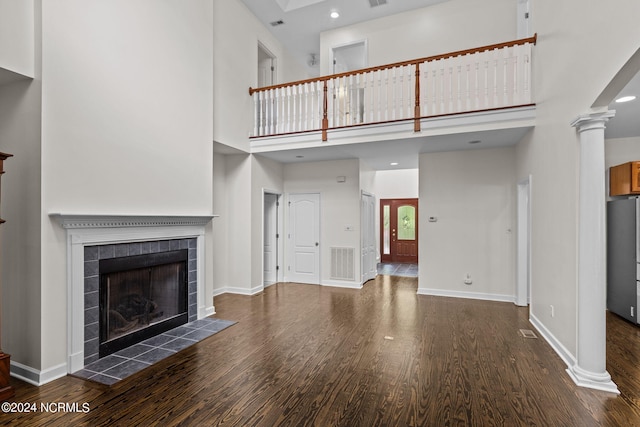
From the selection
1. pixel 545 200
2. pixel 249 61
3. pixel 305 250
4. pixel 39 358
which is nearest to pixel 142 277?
pixel 39 358

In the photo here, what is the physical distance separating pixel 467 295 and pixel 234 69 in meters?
5.85

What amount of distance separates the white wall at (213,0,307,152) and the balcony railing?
0.28 metres

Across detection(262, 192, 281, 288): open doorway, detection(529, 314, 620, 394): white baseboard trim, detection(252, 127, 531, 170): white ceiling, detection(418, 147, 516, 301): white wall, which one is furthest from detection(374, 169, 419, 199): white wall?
detection(529, 314, 620, 394): white baseboard trim

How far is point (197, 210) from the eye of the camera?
4582 millimetres

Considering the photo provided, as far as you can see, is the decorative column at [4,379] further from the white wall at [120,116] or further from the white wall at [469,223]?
the white wall at [469,223]

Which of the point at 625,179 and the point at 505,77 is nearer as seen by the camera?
the point at 505,77

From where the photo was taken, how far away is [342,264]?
6.83m

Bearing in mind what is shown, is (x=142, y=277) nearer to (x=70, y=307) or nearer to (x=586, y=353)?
(x=70, y=307)

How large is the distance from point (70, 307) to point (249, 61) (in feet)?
16.4

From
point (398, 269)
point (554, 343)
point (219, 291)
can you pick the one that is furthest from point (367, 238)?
point (554, 343)

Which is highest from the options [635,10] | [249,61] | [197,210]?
[249,61]

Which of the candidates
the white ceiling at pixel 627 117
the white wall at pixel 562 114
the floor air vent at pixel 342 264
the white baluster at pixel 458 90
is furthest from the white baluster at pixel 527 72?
the floor air vent at pixel 342 264

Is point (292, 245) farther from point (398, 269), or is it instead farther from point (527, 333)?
point (527, 333)

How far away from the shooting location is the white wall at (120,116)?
9.52 ft
